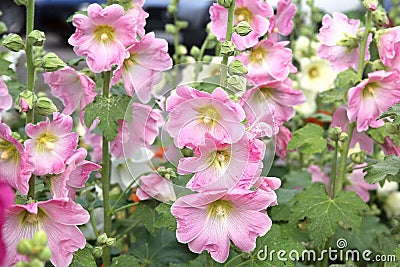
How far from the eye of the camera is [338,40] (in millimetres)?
1720

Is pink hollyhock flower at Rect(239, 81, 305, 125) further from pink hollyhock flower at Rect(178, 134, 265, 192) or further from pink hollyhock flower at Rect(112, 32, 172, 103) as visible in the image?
pink hollyhock flower at Rect(178, 134, 265, 192)

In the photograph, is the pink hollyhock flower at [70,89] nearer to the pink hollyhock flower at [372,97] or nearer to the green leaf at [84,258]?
the green leaf at [84,258]

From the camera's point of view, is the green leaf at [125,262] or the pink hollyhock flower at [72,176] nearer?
the pink hollyhock flower at [72,176]

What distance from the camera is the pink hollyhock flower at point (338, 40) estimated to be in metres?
1.72

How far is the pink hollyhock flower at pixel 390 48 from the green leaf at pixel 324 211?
0.29m

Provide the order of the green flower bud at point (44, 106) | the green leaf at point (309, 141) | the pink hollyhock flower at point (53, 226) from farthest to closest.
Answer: the green leaf at point (309, 141)
the green flower bud at point (44, 106)
the pink hollyhock flower at point (53, 226)

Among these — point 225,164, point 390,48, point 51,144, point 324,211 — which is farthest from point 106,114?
point 390,48

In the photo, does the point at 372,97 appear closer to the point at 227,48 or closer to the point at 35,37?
the point at 227,48

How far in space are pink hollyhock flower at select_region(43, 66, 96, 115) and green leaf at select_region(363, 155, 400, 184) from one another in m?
0.58

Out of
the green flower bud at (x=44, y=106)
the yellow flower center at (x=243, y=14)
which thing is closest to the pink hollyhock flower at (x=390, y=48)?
the yellow flower center at (x=243, y=14)

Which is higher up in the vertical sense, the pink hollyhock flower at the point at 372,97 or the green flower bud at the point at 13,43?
the green flower bud at the point at 13,43

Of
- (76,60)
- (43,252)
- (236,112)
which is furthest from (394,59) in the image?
(43,252)

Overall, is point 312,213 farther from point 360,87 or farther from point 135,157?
point 135,157

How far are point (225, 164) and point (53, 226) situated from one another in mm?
296
